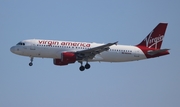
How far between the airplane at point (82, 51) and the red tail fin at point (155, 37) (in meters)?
0.19

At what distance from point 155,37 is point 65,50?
19.0m

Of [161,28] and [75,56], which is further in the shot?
[161,28]

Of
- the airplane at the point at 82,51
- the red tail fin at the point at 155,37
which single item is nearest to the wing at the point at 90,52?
the airplane at the point at 82,51

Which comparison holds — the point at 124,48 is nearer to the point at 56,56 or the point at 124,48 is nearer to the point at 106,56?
the point at 106,56

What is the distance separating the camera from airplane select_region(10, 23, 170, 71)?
79.7 metres

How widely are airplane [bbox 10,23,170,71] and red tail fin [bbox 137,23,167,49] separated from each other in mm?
187

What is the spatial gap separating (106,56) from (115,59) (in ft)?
5.88

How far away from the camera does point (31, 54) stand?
3140 inches

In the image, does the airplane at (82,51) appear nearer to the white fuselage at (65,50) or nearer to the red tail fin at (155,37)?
the white fuselage at (65,50)

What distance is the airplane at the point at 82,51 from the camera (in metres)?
79.7

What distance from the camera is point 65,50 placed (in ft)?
265

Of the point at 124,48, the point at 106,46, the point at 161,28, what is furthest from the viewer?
the point at 161,28

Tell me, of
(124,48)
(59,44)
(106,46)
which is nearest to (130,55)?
(124,48)

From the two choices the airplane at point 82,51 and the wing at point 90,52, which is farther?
the airplane at point 82,51
